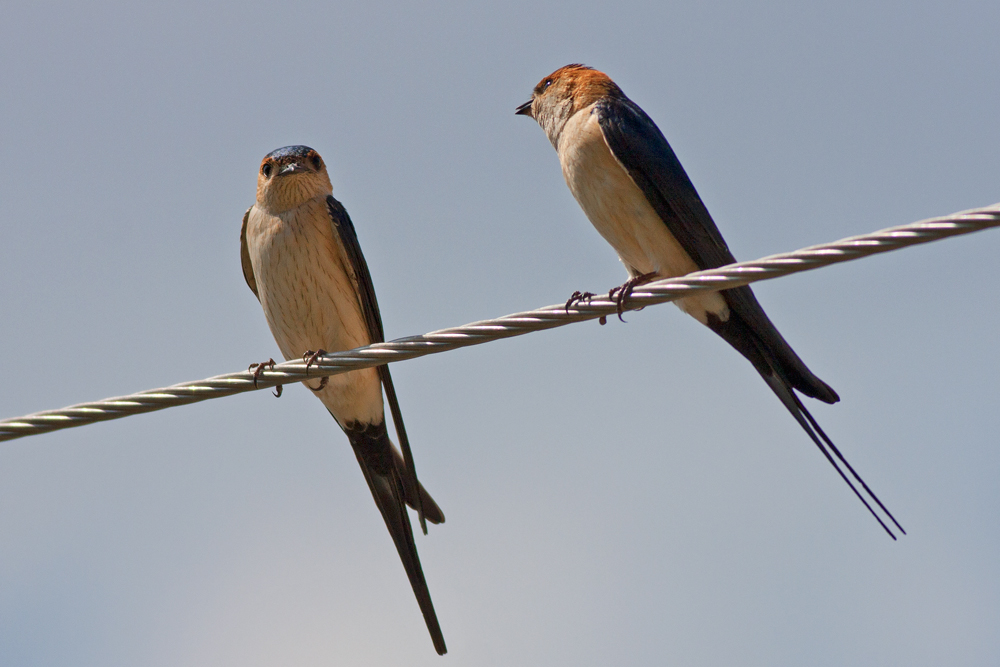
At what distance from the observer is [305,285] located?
5.31m

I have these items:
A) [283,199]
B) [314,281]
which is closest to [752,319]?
[314,281]

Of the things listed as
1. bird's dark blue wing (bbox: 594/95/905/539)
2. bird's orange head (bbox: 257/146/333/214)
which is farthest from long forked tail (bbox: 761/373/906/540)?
bird's orange head (bbox: 257/146/333/214)

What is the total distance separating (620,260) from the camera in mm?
5434

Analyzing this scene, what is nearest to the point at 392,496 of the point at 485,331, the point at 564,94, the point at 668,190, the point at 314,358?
the point at 314,358

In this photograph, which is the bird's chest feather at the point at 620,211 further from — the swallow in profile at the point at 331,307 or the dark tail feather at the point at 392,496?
the dark tail feather at the point at 392,496

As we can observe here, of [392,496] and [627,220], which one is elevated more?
[627,220]

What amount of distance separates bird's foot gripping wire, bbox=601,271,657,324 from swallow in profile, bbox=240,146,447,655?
141 cm

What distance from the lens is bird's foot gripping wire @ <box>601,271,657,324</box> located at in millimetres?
3979

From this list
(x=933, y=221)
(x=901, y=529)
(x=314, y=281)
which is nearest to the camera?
(x=933, y=221)

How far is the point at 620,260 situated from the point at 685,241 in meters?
0.50

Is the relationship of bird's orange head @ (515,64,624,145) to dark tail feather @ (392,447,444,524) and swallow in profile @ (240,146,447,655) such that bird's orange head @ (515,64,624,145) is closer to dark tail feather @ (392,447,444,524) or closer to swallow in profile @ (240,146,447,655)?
swallow in profile @ (240,146,447,655)

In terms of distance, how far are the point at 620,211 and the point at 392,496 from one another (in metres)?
2.01

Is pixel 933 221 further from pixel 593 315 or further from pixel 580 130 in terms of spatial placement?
pixel 580 130

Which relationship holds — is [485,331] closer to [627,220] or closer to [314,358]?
[314,358]
